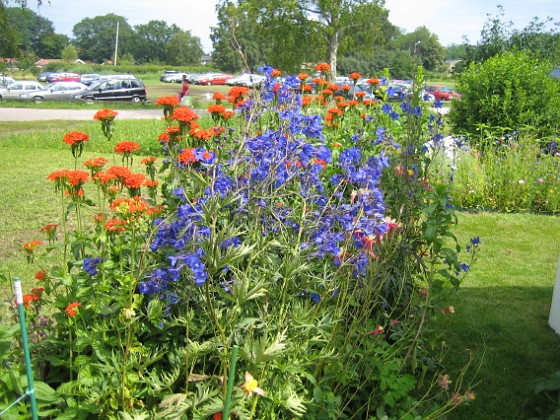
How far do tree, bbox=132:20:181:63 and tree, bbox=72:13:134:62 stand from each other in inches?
57.9

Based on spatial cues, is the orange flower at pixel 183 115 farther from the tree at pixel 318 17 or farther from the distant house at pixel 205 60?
the distant house at pixel 205 60

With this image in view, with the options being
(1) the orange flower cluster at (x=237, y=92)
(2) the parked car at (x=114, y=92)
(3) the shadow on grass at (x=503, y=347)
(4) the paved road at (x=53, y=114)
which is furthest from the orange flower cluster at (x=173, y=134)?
(2) the parked car at (x=114, y=92)

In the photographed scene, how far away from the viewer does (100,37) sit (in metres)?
91.9

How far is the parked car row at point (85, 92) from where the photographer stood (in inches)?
917

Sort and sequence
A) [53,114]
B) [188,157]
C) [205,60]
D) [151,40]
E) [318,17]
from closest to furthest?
1. [188,157]
2. [53,114]
3. [318,17]
4. [205,60]
5. [151,40]

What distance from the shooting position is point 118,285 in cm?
237

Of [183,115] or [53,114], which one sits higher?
[183,115]

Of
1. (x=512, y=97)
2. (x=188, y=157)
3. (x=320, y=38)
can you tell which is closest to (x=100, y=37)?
(x=320, y=38)

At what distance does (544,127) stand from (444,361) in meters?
5.84

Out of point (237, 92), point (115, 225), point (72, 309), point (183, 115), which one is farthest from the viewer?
point (237, 92)

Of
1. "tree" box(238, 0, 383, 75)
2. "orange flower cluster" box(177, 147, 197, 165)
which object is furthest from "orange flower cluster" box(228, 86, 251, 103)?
"tree" box(238, 0, 383, 75)

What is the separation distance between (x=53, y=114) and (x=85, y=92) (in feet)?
19.0

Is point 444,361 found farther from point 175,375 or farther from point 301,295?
point 175,375

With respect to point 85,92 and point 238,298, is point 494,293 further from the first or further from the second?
point 85,92
